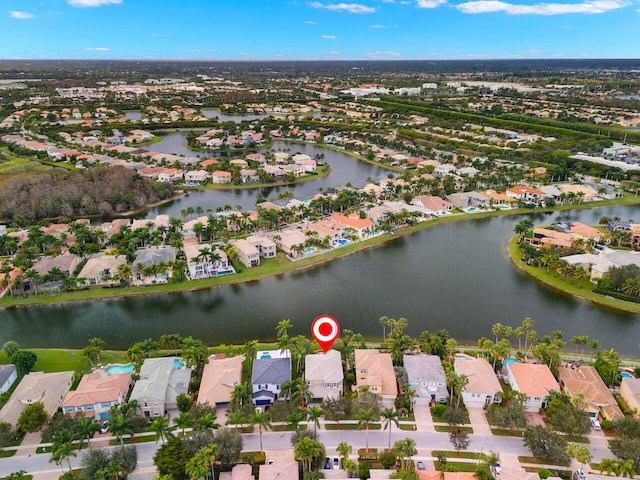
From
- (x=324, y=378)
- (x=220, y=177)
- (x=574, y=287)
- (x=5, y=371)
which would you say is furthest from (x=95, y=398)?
(x=220, y=177)

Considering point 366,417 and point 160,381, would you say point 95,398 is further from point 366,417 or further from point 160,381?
point 366,417

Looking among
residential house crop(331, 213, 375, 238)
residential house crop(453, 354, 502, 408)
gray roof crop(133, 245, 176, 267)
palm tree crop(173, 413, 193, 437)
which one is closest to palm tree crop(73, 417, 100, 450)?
palm tree crop(173, 413, 193, 437)

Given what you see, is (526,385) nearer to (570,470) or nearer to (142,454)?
(570,470)

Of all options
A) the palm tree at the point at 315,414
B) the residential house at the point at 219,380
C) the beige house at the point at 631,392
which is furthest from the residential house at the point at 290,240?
the beige house at the point at 631,392

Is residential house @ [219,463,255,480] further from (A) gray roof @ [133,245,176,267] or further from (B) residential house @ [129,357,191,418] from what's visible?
(A) gray roof @ [133,245,176,267]

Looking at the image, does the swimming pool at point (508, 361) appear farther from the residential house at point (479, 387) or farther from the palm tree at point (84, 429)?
the palm tree at point (84, 429)

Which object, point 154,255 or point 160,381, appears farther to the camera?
point 154,255
